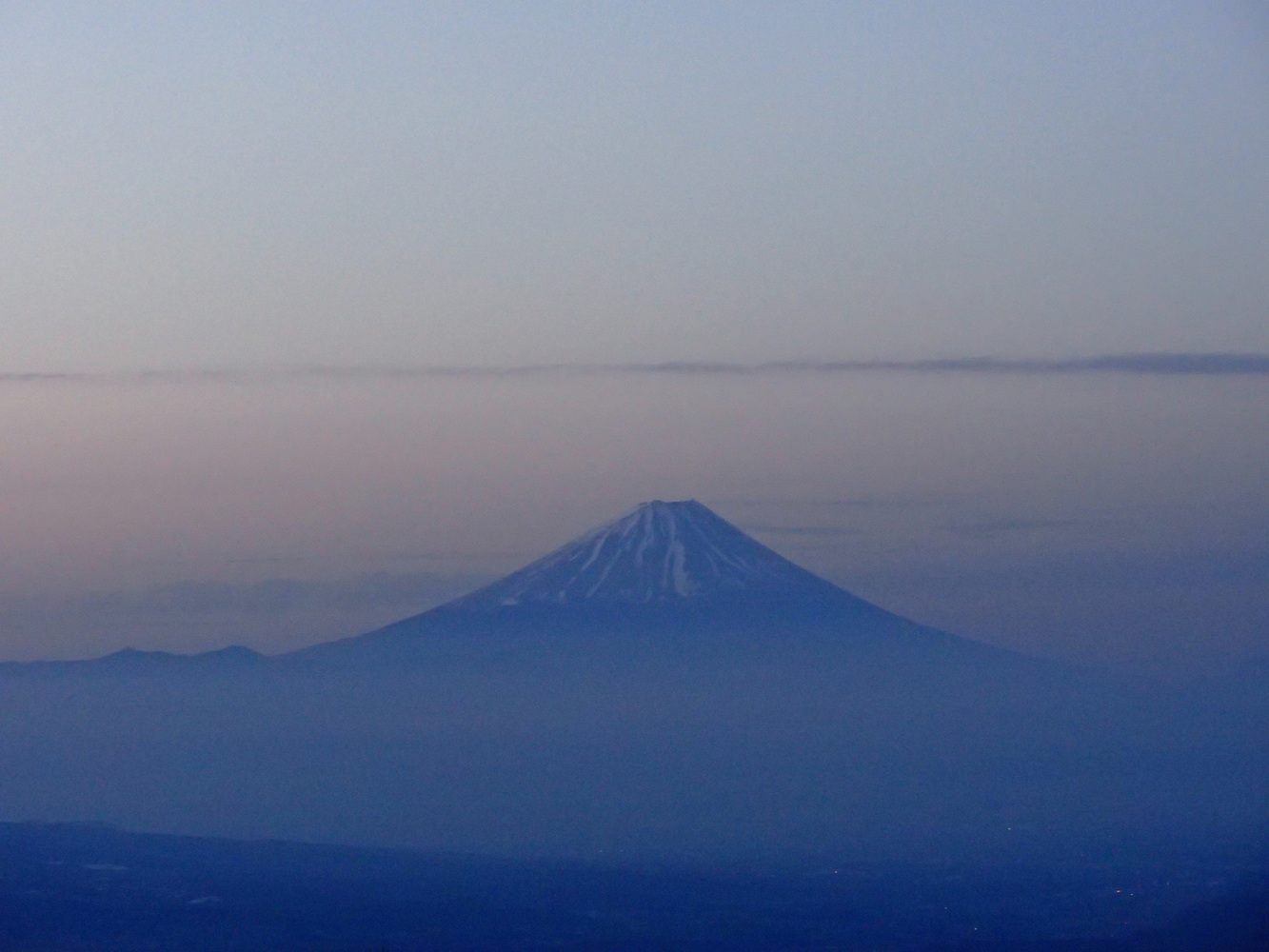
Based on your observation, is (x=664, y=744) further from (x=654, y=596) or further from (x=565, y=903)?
(x=565, y=903)

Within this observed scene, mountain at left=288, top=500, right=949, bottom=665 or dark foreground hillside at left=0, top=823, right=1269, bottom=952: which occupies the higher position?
mountain at left=288, top=500, right=949, bottom=665

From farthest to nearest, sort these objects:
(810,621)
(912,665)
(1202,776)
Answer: (912,665), (1202,776), (810,621)

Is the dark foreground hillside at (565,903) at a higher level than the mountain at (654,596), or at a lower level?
lower

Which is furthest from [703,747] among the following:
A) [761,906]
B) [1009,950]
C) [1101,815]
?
[1009,950]

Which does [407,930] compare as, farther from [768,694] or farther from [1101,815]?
[768,694]

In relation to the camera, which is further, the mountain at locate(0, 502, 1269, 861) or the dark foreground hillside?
the mountain at locate(0, 502, 1269, 861)
